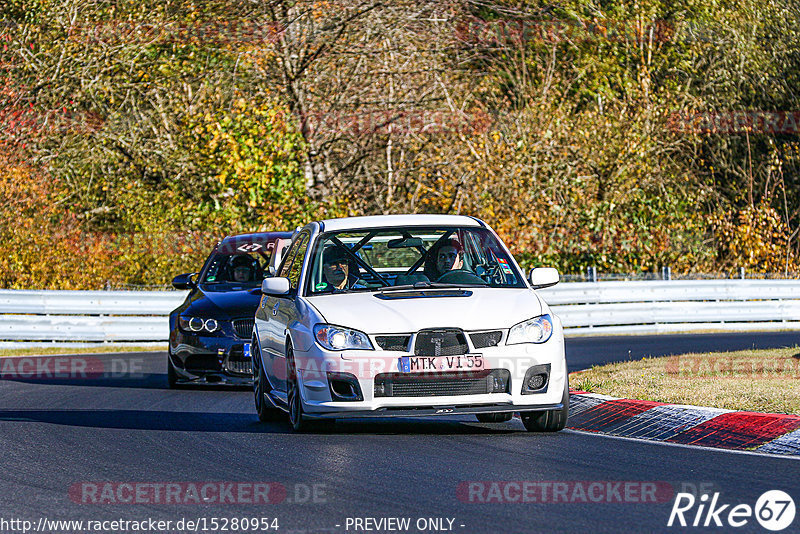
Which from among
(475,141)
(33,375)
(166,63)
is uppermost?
(166,63)

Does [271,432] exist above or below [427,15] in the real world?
below

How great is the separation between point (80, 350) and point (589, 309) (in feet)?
31.1

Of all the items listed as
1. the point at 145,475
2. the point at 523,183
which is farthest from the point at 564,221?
the point at 145,475

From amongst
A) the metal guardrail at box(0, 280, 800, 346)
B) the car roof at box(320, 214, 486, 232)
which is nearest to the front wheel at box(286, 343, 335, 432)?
the car roof at box(320, 214, 486, 232)

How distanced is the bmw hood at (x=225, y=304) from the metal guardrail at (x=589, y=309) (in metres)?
8.70

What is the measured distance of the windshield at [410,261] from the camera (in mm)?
11031

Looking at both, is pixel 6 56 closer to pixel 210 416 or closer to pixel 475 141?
pixel 475 141

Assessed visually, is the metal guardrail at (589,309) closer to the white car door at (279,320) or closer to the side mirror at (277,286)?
the white car door at (279,320)

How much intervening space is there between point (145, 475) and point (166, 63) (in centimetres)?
2524

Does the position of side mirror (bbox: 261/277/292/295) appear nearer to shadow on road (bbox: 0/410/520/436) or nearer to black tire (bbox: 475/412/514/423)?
shadow on road (bbox: 0/410/520/436)

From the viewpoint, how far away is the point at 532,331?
396 inches

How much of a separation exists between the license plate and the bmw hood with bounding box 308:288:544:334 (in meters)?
0.21

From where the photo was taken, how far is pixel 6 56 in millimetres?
32500
